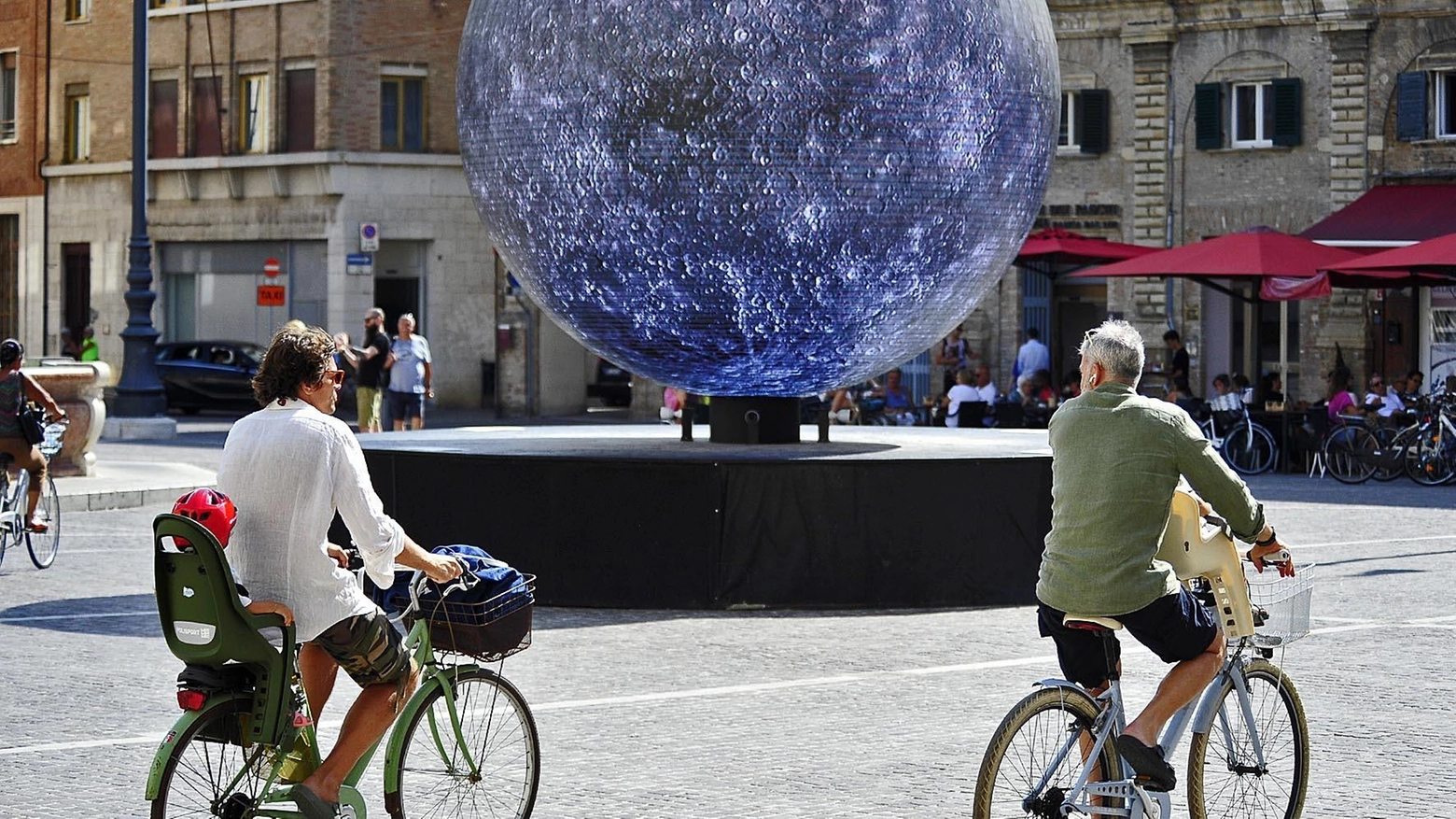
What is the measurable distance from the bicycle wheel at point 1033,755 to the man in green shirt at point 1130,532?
0.63 ft

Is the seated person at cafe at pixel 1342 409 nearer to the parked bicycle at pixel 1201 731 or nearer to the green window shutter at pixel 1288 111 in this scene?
the green window shutter at pixel 1288 111

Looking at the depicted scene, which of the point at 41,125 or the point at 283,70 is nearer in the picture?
the point at 283,70

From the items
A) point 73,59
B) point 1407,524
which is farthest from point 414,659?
point 73,59

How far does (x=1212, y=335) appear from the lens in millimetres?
33750

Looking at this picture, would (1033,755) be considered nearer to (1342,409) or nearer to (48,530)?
(48,530)

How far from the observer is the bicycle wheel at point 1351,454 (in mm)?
23016

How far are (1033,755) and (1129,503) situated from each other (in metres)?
0.70

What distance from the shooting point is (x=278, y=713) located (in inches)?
231

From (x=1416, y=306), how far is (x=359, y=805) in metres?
27.3

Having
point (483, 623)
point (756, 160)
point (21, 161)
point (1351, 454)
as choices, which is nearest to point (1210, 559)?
point (483, 623)

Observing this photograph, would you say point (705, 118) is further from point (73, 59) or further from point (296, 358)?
point (73, 59)

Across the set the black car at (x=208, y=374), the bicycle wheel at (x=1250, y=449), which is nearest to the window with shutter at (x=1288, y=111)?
the bicycle wheel at (x=1250, y=449)

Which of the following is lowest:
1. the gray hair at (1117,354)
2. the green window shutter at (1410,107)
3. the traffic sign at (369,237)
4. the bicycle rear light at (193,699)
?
the bicycle rear light at (193,699)

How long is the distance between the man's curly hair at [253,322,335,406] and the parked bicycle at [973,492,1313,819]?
196cm
